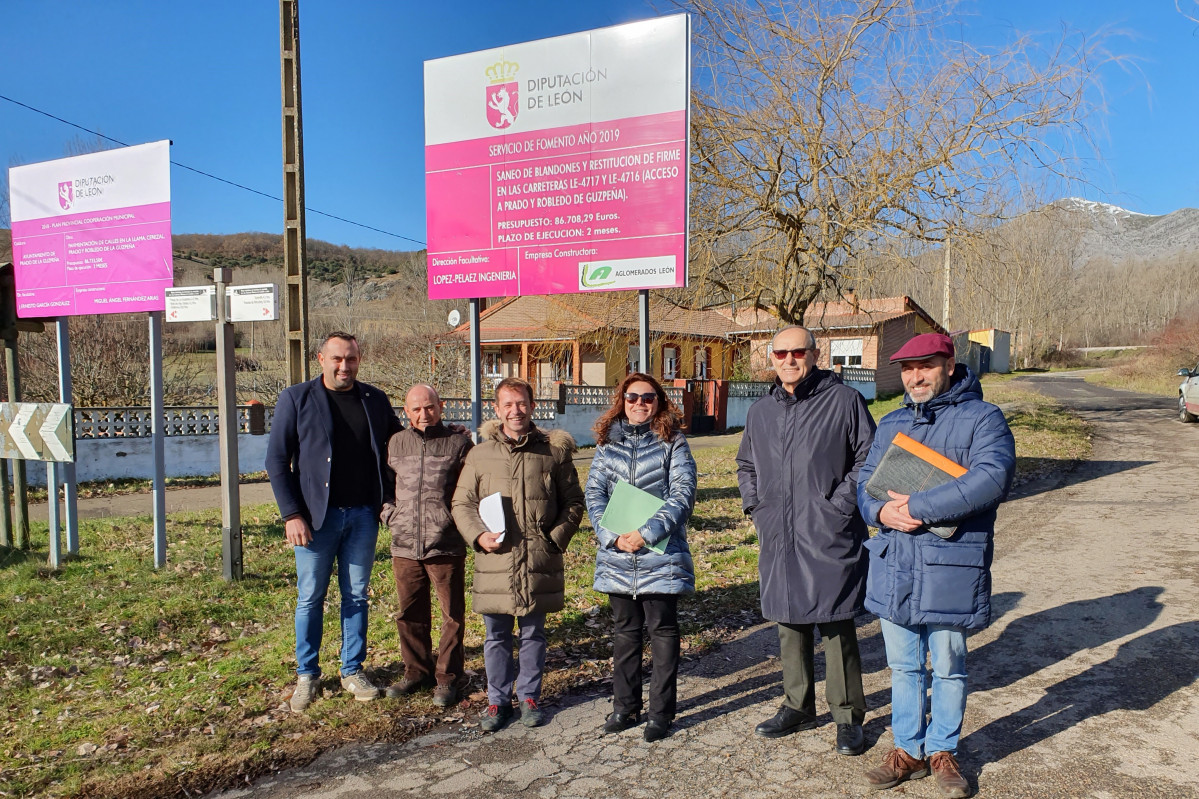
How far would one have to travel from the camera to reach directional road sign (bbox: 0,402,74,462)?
6836mm

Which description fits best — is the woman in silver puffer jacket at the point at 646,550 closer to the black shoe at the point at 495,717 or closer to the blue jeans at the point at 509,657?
the blue jeans at the point at 509,657

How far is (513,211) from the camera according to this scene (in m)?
7.23

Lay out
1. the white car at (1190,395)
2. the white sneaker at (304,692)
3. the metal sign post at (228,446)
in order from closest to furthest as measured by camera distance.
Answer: the white sneaker at (304,692) < the metal sign post at (228,446) < the white car at (1190,395)

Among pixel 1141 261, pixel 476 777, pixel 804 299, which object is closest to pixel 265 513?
pixel 476 777

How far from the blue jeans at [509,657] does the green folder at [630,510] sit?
2.13 feet

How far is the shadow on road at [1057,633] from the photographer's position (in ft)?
15.2

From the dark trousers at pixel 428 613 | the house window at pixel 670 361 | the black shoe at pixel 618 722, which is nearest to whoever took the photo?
the black shoe at pixel 618 722

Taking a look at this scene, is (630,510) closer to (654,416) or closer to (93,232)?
(654,416)

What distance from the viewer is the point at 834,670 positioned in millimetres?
3752

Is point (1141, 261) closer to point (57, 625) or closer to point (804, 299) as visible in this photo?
point (804, 299)

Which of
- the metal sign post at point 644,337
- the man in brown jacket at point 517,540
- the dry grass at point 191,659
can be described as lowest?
the dry grass at point 191,659

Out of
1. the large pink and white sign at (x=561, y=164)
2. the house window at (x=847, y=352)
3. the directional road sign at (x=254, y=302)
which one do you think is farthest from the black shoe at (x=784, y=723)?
the house window at (x=847, y=352)

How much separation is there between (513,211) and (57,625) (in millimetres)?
4875

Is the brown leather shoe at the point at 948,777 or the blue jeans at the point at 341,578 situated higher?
the blue jeans at the point at 341,578
